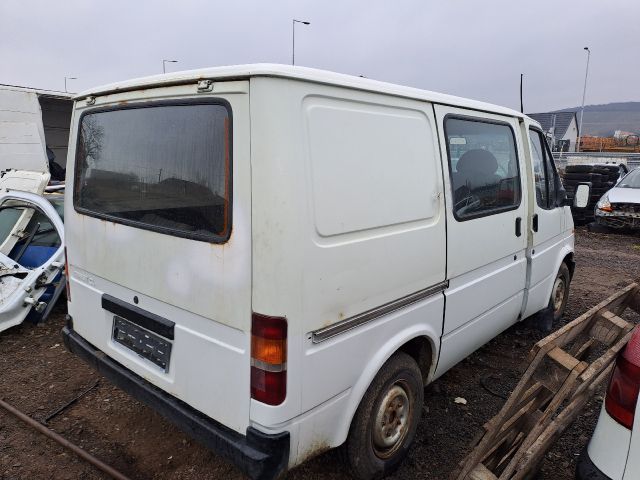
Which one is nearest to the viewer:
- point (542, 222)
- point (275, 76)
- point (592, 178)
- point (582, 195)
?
point (275, 76)

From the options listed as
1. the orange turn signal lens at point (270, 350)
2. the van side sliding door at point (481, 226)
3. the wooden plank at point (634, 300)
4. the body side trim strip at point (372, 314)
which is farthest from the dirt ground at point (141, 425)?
the orange turn signal lens at point (270, 350)

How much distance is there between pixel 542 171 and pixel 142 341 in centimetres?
349

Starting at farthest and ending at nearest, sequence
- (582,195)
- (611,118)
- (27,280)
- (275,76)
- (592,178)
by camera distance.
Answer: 1. (611,118)
2. (592,178)
3. (27,280)
4. (582,195)
5. (275,76)

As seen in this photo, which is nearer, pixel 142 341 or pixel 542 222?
pixel 142 341

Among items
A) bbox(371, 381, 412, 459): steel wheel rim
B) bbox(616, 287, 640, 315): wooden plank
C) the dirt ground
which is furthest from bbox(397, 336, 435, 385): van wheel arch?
bbox(616, 287, 640, 315): wooden plank

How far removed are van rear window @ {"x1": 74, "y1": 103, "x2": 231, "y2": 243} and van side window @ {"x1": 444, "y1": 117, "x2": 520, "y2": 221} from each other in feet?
4.75

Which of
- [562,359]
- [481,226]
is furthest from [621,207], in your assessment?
[562,359]

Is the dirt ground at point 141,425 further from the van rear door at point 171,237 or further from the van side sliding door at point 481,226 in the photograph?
the van rear door at point 171,237

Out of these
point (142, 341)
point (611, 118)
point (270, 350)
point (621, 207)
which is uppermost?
point (611, 118)

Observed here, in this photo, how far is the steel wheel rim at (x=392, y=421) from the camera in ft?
7.91

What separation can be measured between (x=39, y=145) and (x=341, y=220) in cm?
819

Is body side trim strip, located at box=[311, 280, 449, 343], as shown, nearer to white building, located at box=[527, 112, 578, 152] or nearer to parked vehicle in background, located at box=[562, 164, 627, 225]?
parked vehicle in background, located at box=[562, 164, 627, 225]

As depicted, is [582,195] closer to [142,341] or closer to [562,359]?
[562,359]

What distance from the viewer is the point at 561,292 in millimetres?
4738
